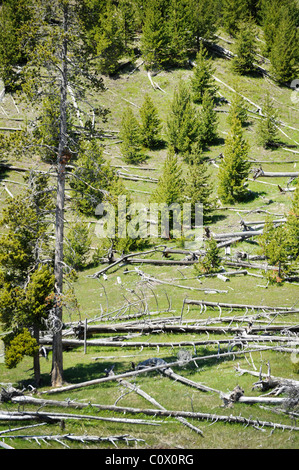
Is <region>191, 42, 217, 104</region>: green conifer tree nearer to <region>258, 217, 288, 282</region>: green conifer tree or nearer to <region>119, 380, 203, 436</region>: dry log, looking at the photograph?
<region>258, 217, 288, 282</region>: green conifer tree

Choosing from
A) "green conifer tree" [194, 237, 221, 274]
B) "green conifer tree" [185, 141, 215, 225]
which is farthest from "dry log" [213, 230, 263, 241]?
"green conifer tree" [185, 141, 215, 225]

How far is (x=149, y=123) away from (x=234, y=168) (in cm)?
1881

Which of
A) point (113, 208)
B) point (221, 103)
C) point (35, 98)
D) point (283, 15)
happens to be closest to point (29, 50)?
point (35, 98)

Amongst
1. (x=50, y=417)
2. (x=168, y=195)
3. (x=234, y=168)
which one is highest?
(x=234, y=168)

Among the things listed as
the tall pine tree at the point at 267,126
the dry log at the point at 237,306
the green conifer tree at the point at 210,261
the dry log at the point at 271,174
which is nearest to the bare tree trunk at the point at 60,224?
the dry log at the point at 237,306

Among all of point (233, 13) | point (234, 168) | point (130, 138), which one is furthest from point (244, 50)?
point (234, 168)

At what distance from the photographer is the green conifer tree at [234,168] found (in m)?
41.6

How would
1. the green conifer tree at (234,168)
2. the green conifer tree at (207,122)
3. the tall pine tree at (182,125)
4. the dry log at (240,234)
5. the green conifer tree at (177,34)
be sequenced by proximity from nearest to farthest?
the dry log at (240,234) < the green conifer tree at (234,168) < the tall pine tree at (182,125) < the green conifer tree at (207,122) < the green conifer tree at (177,34)

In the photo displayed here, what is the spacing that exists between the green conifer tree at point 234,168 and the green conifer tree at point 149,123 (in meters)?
16.3

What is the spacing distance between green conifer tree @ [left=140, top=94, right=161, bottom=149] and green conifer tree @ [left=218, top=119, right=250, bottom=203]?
53.4ft

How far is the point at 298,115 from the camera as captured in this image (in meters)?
64.7

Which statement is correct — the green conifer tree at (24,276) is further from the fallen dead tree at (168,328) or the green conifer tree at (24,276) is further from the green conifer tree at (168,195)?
the green conifer tree at (168,195)

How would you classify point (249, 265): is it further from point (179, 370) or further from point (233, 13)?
point (233, 13)

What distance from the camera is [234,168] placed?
42.5 meters
